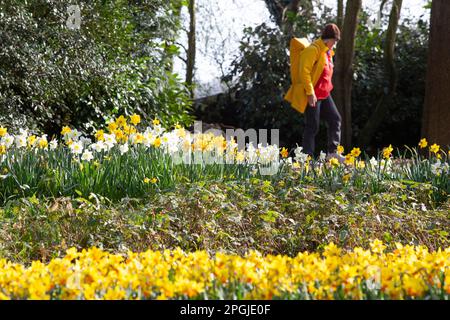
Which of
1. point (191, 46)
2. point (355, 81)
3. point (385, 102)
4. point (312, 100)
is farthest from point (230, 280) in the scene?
point (191, 46)

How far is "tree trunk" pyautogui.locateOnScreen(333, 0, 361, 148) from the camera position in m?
11.6

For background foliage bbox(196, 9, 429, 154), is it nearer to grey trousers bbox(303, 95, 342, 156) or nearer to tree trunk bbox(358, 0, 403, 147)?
tree trunk bbox(358, 0, 403, 147)

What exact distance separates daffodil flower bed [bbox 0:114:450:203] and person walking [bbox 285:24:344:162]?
2.02 m

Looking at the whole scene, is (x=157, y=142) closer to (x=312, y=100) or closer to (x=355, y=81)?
(x=312, y=100)

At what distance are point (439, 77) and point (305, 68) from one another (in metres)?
1.96

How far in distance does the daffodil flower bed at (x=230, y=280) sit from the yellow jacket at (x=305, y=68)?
Result: 577cm

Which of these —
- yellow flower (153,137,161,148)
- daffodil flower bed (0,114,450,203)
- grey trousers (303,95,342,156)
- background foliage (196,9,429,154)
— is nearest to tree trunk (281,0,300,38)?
background foliage (196,9,429,154)

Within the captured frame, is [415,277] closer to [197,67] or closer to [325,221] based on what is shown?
[325,221]

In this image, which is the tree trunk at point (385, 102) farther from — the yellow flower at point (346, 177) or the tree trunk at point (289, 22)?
the yellow flower at point (346, 177)

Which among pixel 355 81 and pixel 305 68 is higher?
pixel 355 81

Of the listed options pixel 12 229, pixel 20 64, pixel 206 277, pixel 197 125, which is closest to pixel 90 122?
pixel 20 64

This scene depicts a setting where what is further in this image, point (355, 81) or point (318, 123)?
point (355, 81)

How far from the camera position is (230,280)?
2.67m
